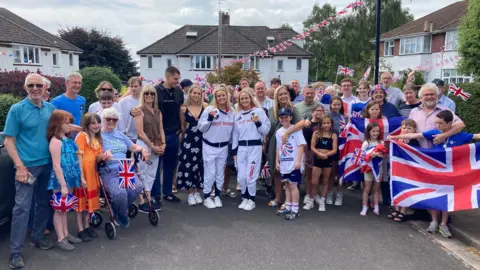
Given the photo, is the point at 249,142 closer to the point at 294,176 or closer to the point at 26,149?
the point at 294,176

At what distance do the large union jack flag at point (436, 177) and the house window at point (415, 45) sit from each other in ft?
114

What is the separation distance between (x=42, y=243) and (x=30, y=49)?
37.6 m

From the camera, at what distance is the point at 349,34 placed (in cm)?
4516

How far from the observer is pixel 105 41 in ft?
165

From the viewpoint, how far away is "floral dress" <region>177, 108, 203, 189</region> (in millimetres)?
6609

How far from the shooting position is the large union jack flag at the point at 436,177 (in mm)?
5367

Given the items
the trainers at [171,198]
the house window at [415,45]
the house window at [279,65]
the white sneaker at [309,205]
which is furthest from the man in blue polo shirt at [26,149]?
the house window at [279,65]

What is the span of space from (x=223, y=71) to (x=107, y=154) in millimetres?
21330

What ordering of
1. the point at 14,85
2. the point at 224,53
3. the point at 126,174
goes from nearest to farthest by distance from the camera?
1. the point at 126,174
2. the point at 14,85
3. the point at 224,53

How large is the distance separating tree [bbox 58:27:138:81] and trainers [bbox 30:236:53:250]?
156 ft

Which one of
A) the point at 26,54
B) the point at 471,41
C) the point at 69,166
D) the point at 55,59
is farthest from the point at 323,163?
the point at 55,59

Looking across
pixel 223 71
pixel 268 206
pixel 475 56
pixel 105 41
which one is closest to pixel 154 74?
pixel 105 41

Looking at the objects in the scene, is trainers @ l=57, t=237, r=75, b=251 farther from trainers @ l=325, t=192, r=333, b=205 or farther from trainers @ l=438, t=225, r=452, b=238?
trainers @ l=438, t=225, r=452, b=238

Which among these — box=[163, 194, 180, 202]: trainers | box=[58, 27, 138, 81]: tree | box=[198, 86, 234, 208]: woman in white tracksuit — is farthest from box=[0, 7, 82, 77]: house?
box=[198, 86, 234, 208]: woman in white tracksuit
